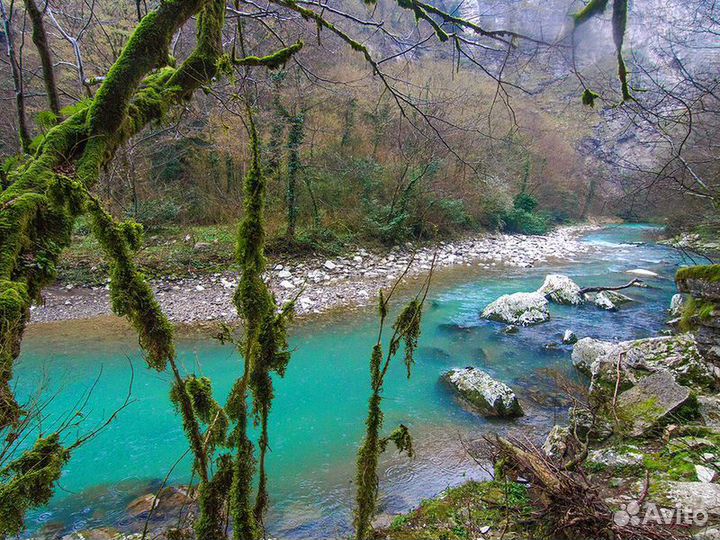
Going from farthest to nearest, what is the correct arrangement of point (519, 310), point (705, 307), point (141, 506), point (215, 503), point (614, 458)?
point (519, 310) < point (705, 307) < point (141, 506) < point (614, 458) < point (215, 503)

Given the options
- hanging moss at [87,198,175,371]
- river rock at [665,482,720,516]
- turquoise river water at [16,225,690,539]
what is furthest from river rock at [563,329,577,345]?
hanging moss at [87,198,175,371]

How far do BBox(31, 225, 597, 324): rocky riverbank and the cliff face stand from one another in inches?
144

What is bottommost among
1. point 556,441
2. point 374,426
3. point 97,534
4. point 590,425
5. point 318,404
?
point 318,404

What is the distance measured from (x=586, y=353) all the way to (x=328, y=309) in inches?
217

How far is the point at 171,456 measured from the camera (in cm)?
473

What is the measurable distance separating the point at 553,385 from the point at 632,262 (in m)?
12.0

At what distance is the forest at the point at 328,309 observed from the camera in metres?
1.68

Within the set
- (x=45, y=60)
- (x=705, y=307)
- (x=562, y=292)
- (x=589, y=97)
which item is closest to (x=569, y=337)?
(x=562, y=292)

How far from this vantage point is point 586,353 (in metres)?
6.65

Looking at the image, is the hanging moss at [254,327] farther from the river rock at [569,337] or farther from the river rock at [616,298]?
the river rock at [616,298]

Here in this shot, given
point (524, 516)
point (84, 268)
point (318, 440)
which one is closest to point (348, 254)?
point (84, 268)

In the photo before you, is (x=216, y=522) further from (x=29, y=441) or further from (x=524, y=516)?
(x=29, y=441)

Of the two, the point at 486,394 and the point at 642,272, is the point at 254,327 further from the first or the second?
the point at 642,272

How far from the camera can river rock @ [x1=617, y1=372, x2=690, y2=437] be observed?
379cm
